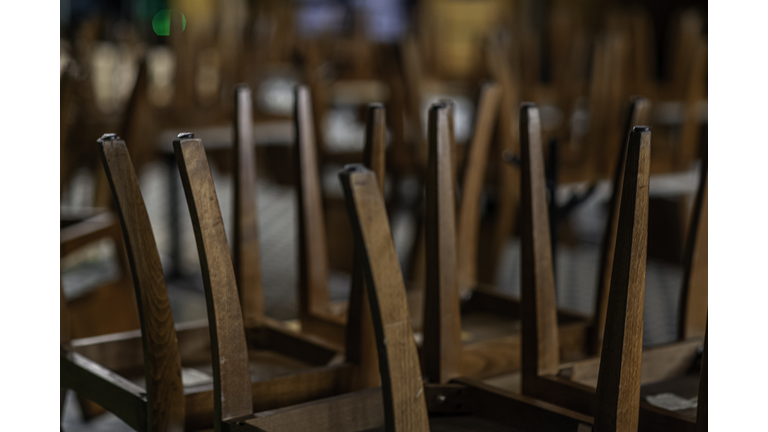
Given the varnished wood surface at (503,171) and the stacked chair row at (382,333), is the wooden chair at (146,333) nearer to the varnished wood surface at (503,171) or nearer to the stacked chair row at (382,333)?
the stacked chair row at (382,333)

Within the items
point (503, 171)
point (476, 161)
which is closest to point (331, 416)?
point (476, 161)

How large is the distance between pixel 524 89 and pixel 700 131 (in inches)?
34.8

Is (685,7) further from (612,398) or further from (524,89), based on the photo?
(612,398)

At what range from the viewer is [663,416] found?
1.00 meters

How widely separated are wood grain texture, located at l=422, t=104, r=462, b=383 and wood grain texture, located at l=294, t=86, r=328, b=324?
15.4 inches

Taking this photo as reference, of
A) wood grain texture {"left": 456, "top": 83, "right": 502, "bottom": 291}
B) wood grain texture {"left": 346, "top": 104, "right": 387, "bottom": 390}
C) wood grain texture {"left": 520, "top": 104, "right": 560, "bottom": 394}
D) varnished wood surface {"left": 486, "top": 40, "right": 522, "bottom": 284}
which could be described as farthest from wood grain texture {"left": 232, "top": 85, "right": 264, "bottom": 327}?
varnished wood surface {"left": 486, "top": 40, "right": 522, "bottom": 284}

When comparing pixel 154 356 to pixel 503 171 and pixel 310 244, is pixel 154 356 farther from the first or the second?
pixel 503 171

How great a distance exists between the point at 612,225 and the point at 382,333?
0.68 meters

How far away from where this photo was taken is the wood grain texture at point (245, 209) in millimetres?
1401

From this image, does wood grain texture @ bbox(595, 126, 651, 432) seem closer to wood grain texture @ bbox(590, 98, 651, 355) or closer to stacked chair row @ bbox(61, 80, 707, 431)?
stacked chair row @ bbox(61, 80, 707, 431)

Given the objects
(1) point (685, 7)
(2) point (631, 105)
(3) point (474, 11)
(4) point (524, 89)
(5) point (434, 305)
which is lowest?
(5) point (434, 305)

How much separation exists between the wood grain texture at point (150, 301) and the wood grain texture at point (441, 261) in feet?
1.08

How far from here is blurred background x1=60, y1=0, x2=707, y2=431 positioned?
256 cm

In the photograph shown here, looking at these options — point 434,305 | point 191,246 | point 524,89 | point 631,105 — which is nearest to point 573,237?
point 524,89
